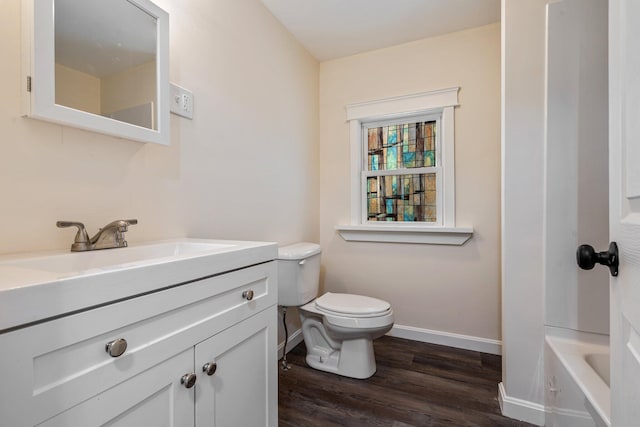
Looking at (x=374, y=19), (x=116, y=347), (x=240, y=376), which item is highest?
(x=374, y=19)

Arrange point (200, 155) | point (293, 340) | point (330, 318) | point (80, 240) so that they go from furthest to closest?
point (293, 340) → point (330, 318) → point (200, 155) → point (80, 240)

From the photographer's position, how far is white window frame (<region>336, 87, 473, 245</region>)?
7.23 feet

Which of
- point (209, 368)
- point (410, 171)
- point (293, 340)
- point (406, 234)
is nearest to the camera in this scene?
point (209, 368)

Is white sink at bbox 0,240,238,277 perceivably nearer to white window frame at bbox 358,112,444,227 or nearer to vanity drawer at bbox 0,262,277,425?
vanity drawer at bbox 0,262,277,425

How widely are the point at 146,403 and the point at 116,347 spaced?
0.58ft

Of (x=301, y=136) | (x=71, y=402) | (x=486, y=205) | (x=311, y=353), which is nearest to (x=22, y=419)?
(x=71, y=402)

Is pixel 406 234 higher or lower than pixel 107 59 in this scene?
lower

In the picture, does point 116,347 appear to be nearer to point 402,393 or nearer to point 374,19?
point 402,393

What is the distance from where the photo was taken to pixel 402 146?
8.11ft

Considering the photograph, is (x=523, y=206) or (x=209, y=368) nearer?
(x=209, y=368)

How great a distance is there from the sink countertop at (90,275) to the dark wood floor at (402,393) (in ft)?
3.21

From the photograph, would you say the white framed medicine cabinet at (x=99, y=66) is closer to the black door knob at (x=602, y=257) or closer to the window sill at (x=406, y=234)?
the black door knob at (x=602, y=257)

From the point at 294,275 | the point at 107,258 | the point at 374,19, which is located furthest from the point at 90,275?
the point at 374,19

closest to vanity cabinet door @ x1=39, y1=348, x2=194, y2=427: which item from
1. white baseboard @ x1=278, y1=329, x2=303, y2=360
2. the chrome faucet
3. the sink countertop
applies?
the sink countertop
